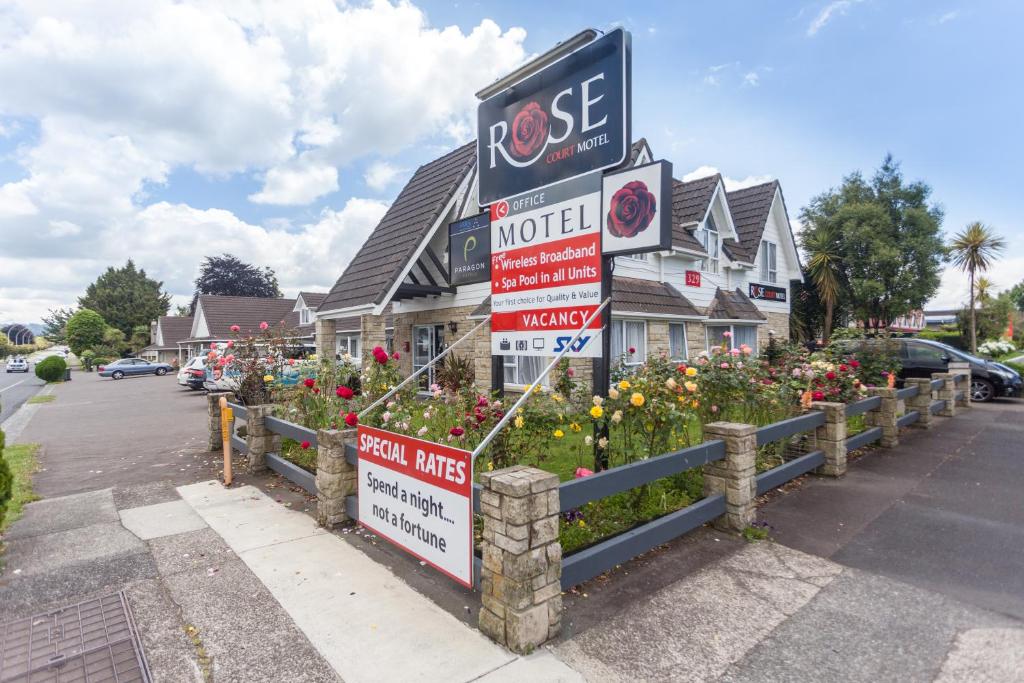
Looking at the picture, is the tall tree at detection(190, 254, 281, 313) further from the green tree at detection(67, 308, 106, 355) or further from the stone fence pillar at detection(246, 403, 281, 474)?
the stone fence pillar at detection(246, 403, 281, 474)

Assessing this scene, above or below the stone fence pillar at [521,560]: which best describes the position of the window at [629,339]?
above

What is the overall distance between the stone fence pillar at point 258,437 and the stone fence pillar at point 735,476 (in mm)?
6018

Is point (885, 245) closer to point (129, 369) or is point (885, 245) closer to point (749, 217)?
point (749, 217)

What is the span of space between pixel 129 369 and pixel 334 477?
40.4 meters

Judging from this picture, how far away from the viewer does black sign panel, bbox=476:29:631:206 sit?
473 cm

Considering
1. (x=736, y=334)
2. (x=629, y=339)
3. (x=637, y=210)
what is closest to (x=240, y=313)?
(x=629, y=339)

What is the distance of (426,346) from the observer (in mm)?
14828

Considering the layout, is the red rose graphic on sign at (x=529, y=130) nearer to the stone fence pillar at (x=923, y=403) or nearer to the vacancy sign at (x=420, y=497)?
the vacancy sign at (x=420, y=497)

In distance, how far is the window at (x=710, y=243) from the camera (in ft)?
54.7

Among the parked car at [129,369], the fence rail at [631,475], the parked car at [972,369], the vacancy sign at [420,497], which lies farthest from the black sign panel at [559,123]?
the parked car at [129,369]

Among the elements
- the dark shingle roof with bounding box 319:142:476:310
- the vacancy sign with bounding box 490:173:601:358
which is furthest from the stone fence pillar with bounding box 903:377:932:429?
the dark shingle roof with bounding box 319:142:476:310

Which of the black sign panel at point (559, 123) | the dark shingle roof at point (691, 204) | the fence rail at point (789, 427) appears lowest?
the fence rail at point (789, 427)

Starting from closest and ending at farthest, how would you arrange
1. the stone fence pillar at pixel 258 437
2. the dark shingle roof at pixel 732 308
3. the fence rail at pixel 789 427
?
the fence rail at pixel 789 427 < the stone fence pillar at pixel 258 437 < the dark shingle roof at pixel 732 308

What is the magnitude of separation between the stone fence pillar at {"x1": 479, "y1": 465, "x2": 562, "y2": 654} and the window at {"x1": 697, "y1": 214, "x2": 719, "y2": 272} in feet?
50.2
